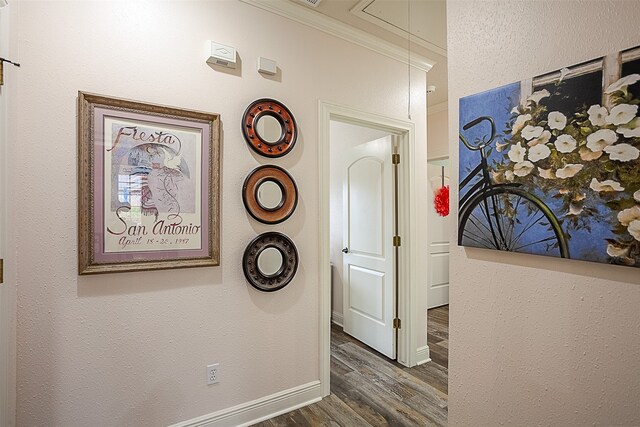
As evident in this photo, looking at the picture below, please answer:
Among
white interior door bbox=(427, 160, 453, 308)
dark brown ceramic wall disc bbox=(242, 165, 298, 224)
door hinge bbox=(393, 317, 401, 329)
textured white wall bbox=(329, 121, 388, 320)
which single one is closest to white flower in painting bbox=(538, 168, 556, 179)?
dark brown ceramic wall disc bbox=(242, 165, 298, 224)

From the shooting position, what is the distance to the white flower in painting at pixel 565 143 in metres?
0.92

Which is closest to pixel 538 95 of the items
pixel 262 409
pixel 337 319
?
pixel 262 409

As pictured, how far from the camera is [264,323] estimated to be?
204 cm

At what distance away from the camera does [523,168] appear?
3.41 feet

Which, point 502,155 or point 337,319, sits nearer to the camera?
point 502,155

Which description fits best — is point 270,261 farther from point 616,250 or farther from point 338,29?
point 338,29

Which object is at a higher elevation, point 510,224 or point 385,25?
point 385,25

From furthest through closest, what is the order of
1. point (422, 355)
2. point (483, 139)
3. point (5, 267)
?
1. point (422, 355)
2. point (5, 267)
3. point (483, 139)

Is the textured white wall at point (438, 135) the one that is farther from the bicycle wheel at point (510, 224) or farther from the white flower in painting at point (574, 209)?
the white flower in painting at point (574, 209)

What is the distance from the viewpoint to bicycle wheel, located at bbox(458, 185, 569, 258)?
38.6 inches

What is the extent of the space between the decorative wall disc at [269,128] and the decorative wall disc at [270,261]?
0.56 m

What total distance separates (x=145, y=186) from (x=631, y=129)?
6.48 ft

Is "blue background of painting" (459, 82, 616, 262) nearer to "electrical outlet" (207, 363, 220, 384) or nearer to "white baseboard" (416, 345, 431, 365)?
"electrical outlet" (207, 363, 220, 384)

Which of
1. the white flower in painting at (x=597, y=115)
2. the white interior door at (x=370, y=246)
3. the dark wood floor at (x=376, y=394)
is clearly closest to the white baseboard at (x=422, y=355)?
the dark wood floor at (x=376, y=394)
